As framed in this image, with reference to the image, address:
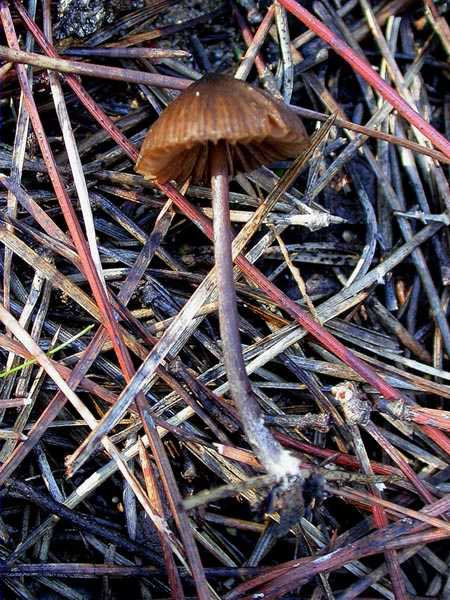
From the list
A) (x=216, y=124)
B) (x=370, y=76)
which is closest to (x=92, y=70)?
(x=216, y=124)

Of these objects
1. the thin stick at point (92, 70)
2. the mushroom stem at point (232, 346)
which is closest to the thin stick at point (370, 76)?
the thin stick at point (92, 70)

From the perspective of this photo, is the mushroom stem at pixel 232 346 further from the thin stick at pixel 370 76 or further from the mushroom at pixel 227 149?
the thin stick at pixel 370 76

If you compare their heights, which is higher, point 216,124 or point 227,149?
point 216,124

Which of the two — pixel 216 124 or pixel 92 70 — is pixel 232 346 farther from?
pixel 92 70

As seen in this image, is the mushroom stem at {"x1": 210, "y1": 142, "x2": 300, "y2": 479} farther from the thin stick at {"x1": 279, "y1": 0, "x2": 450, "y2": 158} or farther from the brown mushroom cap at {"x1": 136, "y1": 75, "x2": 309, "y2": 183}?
the thin stick at {"x1": 279, "y1": 0, "x2": 450, "y2": 158}

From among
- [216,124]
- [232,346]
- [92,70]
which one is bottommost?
[232,346]

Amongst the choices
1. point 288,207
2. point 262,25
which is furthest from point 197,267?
point 262,25

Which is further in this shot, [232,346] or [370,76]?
[370,76]

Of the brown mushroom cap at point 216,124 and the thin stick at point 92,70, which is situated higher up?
the thin stick at point 92,70

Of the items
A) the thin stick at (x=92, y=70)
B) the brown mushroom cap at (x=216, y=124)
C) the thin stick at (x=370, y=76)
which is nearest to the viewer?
the brown mushroom cap at (x=216, y=124)
